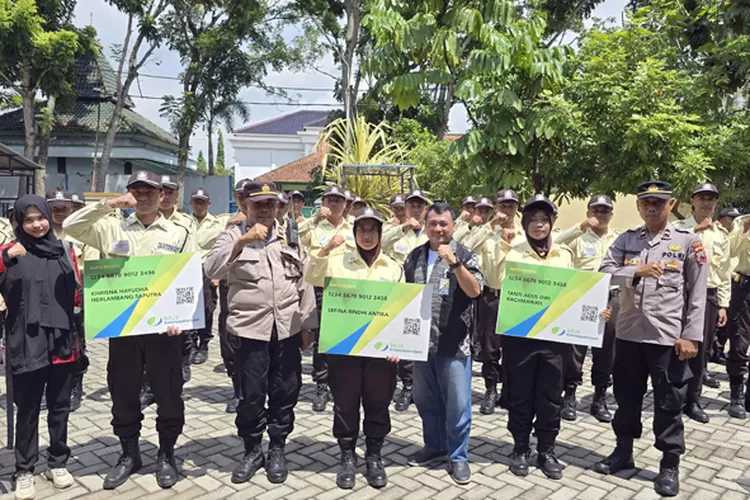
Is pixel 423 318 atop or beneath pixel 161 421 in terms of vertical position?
atop

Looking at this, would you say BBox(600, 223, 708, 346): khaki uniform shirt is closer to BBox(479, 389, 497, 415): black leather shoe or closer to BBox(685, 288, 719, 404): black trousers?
BBox(685, 288, 719, 404): black trousers

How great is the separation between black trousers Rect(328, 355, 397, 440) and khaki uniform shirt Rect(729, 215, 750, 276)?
168 inches

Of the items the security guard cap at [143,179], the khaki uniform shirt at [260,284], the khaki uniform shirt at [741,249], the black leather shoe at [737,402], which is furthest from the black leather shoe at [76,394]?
the khaki uniform shirt at [741,249]

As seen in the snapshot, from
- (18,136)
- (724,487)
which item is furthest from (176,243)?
(18,136)

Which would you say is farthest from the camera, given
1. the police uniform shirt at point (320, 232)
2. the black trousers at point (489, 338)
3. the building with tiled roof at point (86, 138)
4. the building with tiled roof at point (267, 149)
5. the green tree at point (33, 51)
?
the building with tiled roof at point (267, 149)

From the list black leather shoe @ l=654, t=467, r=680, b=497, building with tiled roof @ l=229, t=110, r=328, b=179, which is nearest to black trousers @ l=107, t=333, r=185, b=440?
black leather shoe @ l=654, t=467, r=680, b=497

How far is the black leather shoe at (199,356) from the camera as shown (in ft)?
24.7

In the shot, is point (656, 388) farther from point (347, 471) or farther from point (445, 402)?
point (347, 471)

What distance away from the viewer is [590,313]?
160 inches

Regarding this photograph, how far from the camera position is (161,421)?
4098 mm

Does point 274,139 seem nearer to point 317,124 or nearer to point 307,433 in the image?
point 317,124

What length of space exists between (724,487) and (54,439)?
468 centimetres

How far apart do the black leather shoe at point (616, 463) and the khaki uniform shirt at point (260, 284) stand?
7.72 ft

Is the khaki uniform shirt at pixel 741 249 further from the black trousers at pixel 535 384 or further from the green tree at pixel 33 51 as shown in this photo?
the green tree at pixel 33 51
